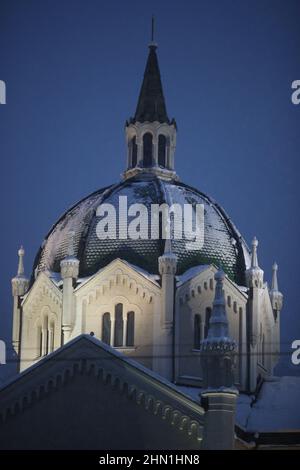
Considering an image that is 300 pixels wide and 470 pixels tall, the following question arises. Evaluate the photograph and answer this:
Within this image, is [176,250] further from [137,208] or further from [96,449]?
[96,449]

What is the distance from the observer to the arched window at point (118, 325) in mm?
65000

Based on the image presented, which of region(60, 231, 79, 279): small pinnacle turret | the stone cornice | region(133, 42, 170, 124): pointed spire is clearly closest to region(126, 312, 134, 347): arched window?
region(60, 231, 79, 279): small pinnacle turret

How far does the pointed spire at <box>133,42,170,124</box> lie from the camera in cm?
7200

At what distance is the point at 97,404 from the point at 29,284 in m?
12.1

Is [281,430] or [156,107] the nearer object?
[281,430]

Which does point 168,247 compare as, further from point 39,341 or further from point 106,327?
point 39,341

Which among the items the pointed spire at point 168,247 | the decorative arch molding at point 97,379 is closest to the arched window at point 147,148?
the pointed spire at point 168,247

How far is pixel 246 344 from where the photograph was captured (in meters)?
67.3

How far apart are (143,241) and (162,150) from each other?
6.17 meters

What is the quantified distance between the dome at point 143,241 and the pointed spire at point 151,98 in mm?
2679

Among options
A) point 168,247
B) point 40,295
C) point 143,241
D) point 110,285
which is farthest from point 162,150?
point 40,295

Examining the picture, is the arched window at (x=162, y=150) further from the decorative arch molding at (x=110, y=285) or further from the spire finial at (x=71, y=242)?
the decorative arch molding at (x=110, y=285)

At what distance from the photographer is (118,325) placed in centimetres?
6525
